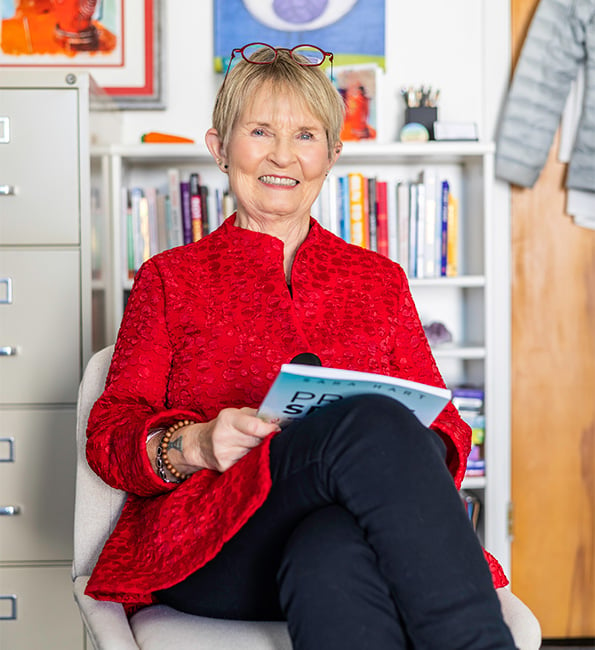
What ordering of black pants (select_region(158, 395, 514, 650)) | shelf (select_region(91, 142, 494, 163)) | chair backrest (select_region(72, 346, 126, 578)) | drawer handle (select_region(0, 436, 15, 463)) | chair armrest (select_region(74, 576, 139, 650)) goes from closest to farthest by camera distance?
black pants (select_region(158, 395, 514, 650))
chair armrest (select_region(74, 576, 139, 650))
chair backrest (select_region(72, 346, 126, 578))
drawer handle (select_region(0, 436, 15, 463))
shelf (select_region(91, 142, 494, 163))

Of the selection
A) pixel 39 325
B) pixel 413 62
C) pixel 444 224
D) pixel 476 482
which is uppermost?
pixel 413 62

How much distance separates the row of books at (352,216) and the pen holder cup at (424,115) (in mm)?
144

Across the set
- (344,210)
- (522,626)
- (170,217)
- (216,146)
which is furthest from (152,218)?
(522,626)

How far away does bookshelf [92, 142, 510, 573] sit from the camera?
2.13 meters

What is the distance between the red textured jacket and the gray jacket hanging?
101cm

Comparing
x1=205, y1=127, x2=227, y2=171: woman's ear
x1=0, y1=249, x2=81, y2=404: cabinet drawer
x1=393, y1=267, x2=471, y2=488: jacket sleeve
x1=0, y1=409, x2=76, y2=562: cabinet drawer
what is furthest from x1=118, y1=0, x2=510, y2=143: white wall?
x1=393, y1=267, x2=471, y2=488: jacket sleeve


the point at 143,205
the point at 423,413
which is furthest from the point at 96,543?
the point at 143,205

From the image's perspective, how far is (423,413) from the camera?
984mm

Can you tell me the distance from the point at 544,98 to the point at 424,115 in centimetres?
32

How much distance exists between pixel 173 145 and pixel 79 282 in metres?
0.47

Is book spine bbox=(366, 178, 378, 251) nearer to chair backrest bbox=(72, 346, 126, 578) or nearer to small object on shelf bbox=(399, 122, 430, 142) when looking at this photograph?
small object on shelf bbox=(399, 122, 430, 142)

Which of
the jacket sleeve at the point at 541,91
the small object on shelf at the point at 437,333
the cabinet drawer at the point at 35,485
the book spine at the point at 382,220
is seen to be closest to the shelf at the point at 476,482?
the small object on shelf at the point at 437,333

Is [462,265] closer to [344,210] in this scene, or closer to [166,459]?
[344,210]

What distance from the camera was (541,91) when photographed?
88.0 inches
